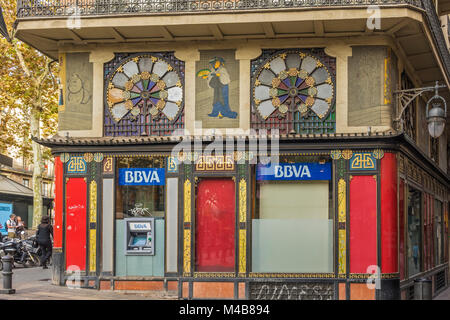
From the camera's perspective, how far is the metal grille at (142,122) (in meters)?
16.6

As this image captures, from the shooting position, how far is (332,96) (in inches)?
636

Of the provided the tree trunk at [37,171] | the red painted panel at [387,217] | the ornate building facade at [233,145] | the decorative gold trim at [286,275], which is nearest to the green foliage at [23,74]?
the tree trunk at [37,171]

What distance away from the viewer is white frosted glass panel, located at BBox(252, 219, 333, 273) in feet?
52.2

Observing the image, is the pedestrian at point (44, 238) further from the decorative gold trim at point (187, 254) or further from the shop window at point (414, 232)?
the shop window at point (414, 232)

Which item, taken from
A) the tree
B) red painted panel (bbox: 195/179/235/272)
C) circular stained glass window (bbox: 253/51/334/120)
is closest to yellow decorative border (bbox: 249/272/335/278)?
red painted panel (bbox: 195/179/235/272)

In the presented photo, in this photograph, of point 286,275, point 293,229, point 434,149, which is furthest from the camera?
point 434,149

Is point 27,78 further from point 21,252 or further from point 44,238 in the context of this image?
point 44,238

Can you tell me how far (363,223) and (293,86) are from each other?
335 cm

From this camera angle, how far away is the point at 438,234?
23.2 metres

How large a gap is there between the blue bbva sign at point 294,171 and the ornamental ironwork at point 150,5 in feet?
11.0

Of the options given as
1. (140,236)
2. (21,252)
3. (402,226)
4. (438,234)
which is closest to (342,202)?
(402,226)

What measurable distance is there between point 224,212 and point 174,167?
4.85 feet

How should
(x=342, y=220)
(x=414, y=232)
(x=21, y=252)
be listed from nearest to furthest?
(x=342, y=220)
(x=414, y=232)
(x=21, y=252)
